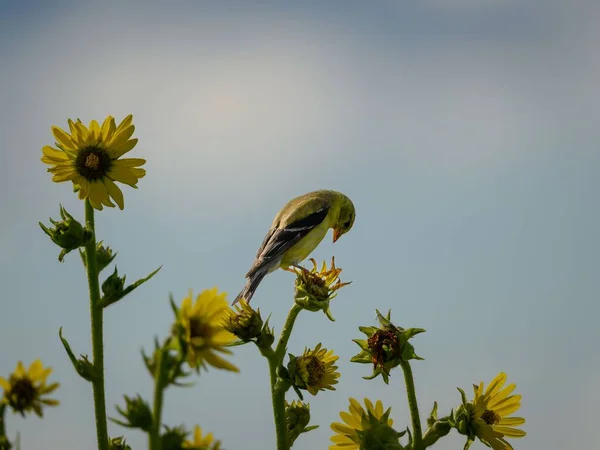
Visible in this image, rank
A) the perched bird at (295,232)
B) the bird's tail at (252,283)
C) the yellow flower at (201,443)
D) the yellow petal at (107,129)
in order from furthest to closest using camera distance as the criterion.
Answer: the perched bird at (295,232)
the bird's tail at (252,283)
the yellow petal at (107,129)
the yellow flower at (201,443)

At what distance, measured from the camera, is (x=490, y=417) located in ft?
11.7

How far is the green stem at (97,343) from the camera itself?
2795 mm

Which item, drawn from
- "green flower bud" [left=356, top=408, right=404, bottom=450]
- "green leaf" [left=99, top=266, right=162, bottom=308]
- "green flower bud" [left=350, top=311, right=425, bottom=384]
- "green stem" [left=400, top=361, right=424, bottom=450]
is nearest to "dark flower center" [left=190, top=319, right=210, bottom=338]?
"green leaf" [left=99, top=266, right=162, bottom=308]

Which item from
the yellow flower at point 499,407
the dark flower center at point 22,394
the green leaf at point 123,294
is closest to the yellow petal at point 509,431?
the yellow flower at point 499,407

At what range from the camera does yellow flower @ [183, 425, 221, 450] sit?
1769 mm

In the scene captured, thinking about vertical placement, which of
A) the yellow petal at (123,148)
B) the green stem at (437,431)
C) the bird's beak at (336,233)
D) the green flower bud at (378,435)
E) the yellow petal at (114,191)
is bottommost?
the green flower bud at (378,435)

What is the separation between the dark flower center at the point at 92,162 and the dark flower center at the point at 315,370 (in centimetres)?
127

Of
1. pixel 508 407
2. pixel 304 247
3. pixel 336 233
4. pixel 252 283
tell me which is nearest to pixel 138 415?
pixel 508 407

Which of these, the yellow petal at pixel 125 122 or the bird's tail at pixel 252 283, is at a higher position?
the bird's tail at pixel 252 283

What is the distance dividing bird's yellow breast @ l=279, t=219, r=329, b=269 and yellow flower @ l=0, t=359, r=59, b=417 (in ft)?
19.1

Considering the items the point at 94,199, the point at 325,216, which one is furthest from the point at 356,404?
the point at 325,216

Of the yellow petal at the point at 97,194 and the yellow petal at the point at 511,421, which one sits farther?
the yellow petal at the point at 97,194

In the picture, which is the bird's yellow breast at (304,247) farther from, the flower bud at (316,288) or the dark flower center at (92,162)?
the dark flower center at (92,162)

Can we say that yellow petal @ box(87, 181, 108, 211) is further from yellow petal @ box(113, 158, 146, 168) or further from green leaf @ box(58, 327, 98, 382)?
green leaf @ box(58, 327, 98, 382)
